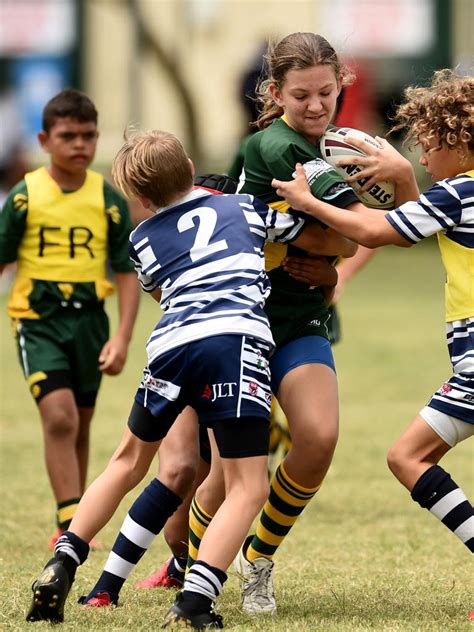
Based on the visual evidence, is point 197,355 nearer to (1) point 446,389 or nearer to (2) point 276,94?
(1) point 446,389

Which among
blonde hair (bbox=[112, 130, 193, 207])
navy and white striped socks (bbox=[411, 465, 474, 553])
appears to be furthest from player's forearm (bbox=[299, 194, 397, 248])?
navy and white striped socks (bbox=[411, 465, 474, 553])

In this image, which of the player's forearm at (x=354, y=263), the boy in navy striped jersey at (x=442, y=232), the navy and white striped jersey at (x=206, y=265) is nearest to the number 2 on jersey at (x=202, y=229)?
the navy and white striped jersey at (x=206, y=265)

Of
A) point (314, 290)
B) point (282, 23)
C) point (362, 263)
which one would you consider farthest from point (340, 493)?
point (282, 23)

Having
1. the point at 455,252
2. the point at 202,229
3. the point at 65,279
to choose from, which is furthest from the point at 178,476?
the point at 65,279

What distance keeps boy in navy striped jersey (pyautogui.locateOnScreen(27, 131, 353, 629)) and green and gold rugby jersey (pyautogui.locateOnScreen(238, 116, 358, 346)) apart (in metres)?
0.17

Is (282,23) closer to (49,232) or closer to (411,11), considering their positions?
(411,11)

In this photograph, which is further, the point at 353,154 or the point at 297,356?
the point at 297,356

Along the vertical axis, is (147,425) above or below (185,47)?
above

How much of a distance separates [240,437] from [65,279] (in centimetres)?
223

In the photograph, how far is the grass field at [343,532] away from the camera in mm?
4562

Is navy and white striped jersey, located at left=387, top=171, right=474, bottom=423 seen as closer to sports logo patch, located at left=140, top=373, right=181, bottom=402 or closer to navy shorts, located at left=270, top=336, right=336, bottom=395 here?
navy shorts, located at left=270, top=336, right=336, bottom=395

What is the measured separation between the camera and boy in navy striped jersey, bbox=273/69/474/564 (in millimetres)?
4449

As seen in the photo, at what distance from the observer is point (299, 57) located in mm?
4637

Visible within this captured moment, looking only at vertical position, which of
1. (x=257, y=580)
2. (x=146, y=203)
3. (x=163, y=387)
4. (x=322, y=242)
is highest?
(x=146, y=203)
